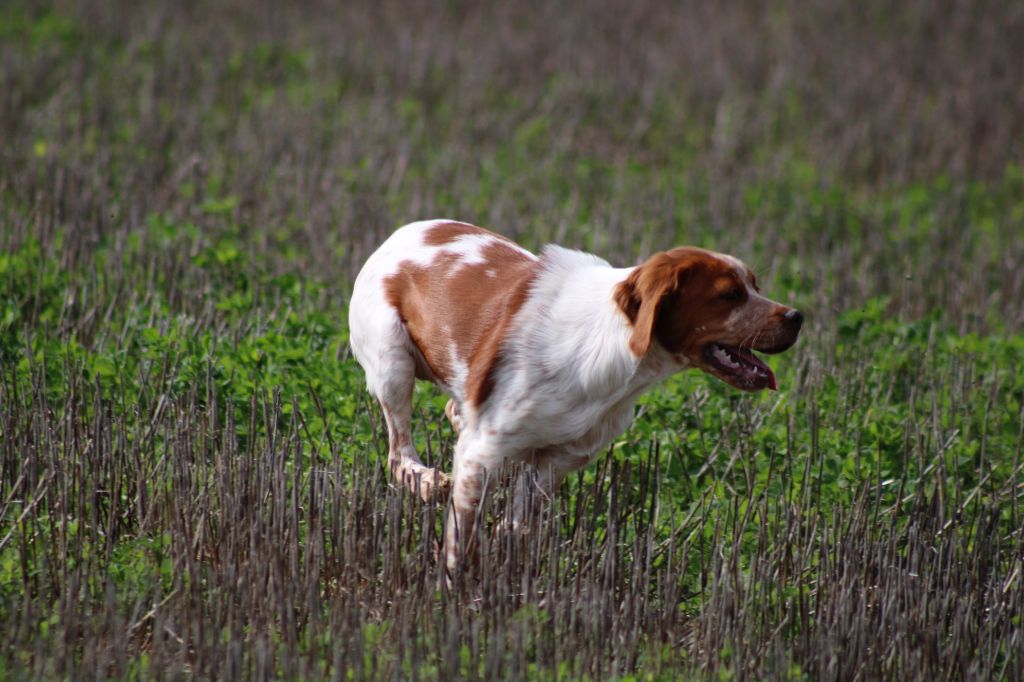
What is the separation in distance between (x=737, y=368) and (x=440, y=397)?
156 centimetres

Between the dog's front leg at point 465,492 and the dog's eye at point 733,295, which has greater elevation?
the dog's eye at point 733,295

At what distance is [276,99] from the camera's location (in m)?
10.3

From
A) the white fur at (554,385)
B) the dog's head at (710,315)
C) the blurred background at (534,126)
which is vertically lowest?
the blurred background at (534,126)

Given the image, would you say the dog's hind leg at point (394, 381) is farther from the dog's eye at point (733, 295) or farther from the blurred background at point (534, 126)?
Answer: the blurred background at point (534, 126)

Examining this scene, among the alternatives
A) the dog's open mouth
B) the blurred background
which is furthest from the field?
the dog's open mouth

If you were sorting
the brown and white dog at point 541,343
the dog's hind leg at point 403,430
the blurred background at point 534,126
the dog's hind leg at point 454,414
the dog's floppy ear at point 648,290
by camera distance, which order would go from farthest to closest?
the blurred background at point 534,126, the dog's hind leg at point 454,414, the dog's hind leg at point 403,430, the brown and white dog at point 541,343, the dog's floppy ear at point 648,290

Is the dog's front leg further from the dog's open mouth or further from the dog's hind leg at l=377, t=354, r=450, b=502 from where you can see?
the dog's open mouth

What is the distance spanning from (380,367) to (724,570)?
4.69 feet

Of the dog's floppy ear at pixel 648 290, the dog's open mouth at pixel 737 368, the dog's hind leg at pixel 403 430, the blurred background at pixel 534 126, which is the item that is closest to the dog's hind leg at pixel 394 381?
the dog's hind leg at pixel 403 430

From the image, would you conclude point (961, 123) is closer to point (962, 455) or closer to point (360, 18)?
point (360, 18)

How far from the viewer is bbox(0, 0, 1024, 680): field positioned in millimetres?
3730

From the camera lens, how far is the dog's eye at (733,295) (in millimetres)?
4031

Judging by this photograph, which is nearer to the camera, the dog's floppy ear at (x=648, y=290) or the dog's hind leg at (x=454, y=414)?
the dog's floppy ear at (x=648, y=290)

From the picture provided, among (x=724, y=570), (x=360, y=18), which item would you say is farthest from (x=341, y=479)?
(x=360, y=18)
